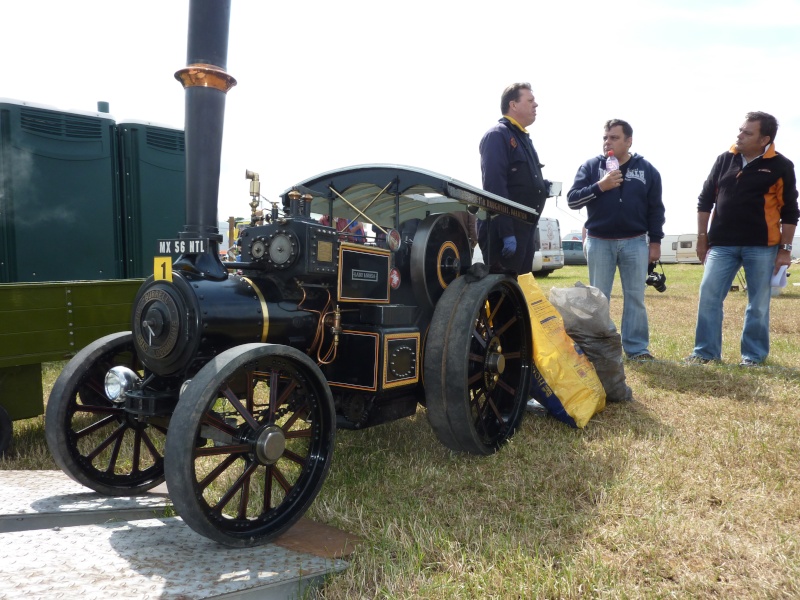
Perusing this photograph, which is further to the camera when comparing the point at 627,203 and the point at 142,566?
the point at 627,203

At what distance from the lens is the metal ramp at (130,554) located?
1802 millimetres

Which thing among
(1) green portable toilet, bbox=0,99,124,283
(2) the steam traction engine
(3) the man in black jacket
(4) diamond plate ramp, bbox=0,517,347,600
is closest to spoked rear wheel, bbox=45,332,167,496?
(2) the steam traction engine

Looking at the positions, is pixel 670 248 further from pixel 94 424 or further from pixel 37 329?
pixel 94 424

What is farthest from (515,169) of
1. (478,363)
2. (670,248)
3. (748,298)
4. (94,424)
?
(670,248)

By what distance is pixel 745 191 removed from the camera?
5215 mm

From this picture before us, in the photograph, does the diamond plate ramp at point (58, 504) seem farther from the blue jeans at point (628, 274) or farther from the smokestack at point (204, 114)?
the blue jeans at point (628, 274)

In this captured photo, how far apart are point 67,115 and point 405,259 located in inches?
136

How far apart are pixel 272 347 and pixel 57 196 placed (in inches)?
151

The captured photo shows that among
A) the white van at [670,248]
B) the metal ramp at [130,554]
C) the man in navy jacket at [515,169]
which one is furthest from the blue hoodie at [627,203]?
the white van at [670,248]

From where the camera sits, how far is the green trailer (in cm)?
324

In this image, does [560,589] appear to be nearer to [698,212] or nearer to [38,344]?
[38,344]

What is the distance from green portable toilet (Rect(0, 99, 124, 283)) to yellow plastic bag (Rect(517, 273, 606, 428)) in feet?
11.7

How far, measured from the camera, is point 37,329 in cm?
335

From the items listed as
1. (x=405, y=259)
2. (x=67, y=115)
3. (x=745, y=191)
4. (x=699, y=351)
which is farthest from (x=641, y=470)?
(x=67, y=115)
